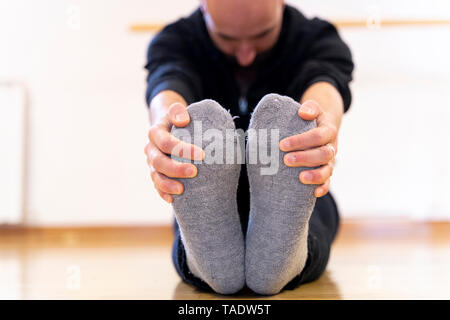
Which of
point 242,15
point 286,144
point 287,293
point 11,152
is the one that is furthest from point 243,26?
point 11,152

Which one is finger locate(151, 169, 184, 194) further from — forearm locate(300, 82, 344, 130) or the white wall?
the white wall

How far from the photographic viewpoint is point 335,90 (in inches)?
29.7

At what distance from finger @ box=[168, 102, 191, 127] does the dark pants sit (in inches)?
8.0

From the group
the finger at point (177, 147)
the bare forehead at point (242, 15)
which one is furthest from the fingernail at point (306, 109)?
the bare forehead at point (242, 15)

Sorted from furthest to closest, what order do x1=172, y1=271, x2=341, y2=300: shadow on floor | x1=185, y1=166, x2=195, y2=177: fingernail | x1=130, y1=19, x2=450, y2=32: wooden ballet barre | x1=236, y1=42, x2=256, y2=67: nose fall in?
1. x1=130, y1=19, x2=450, y2=32: wooden ballet barre
2. x1=236, y1=42, x2=256, y2=67: nose
3. x1=172, y1=271, x2=341, y2=300: shadow on floor
4. x1=185, y1=166, x2=195, y2=177: fingernail

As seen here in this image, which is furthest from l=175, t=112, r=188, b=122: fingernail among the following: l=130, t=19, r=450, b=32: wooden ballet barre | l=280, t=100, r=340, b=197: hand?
l=130, t=19, r=450, b=32: wooden ballet barre

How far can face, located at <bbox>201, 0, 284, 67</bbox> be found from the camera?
2.26ft

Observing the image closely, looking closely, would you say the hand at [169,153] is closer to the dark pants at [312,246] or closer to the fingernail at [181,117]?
the fingernail at [181,117]

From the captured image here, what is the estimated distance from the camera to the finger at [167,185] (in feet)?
1.72

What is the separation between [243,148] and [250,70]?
0.34 meters

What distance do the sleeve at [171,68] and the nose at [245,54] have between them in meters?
0.09

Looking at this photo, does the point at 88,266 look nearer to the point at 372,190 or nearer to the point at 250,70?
the point at 250,70
